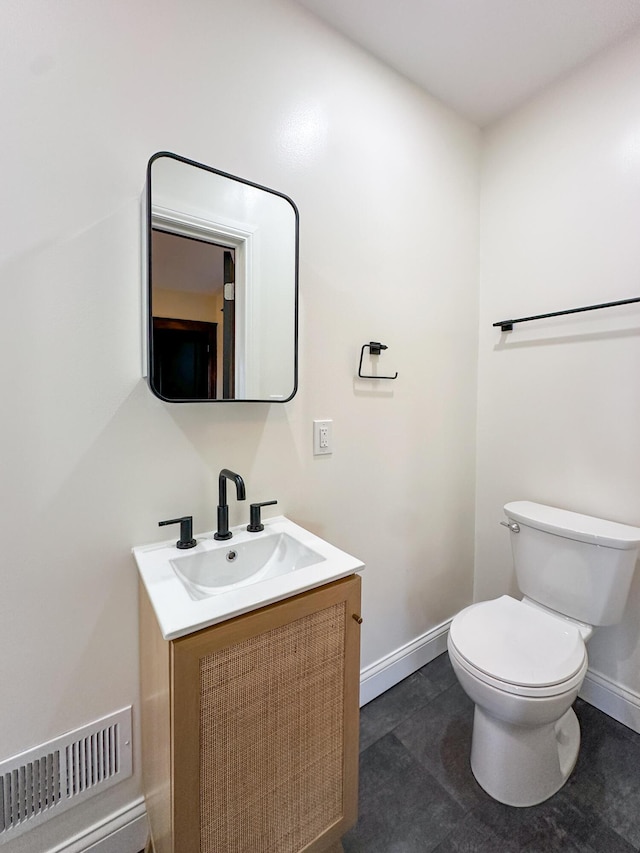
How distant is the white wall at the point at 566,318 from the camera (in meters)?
1.51

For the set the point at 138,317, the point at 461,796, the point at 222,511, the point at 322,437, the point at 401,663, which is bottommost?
the point at 461,796

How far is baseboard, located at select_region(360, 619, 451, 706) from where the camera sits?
1.62 meters

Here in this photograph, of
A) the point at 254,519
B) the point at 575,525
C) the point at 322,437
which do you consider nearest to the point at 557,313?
the point at 575,525

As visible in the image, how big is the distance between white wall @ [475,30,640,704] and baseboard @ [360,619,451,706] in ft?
1.26

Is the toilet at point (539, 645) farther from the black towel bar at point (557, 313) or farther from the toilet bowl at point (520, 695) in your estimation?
the black towel bar at point (557, 313)

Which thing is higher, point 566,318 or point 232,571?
point 566,318

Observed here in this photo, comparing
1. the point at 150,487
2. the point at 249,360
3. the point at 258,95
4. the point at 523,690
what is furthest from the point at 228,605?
the point at 258,95

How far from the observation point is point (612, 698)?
1565mm

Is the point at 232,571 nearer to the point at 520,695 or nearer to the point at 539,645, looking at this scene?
the point at 520,695

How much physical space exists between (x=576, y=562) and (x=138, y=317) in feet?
5.76

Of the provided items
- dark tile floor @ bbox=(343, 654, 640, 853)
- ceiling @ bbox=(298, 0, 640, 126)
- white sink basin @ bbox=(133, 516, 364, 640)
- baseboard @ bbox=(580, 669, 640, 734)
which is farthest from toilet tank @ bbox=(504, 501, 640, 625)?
ceiling @ bbox=(298, 0, 640, 126)

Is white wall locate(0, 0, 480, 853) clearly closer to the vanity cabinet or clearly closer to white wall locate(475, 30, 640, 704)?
the vanity cabinet

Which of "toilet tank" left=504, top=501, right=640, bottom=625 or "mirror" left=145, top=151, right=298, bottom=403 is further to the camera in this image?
"toilet tank" left=504, top=501, right=640, bottom=625

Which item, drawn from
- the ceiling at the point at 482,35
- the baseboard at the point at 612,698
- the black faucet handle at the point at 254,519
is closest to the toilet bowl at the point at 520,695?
the baseboard at the point at 612,698
